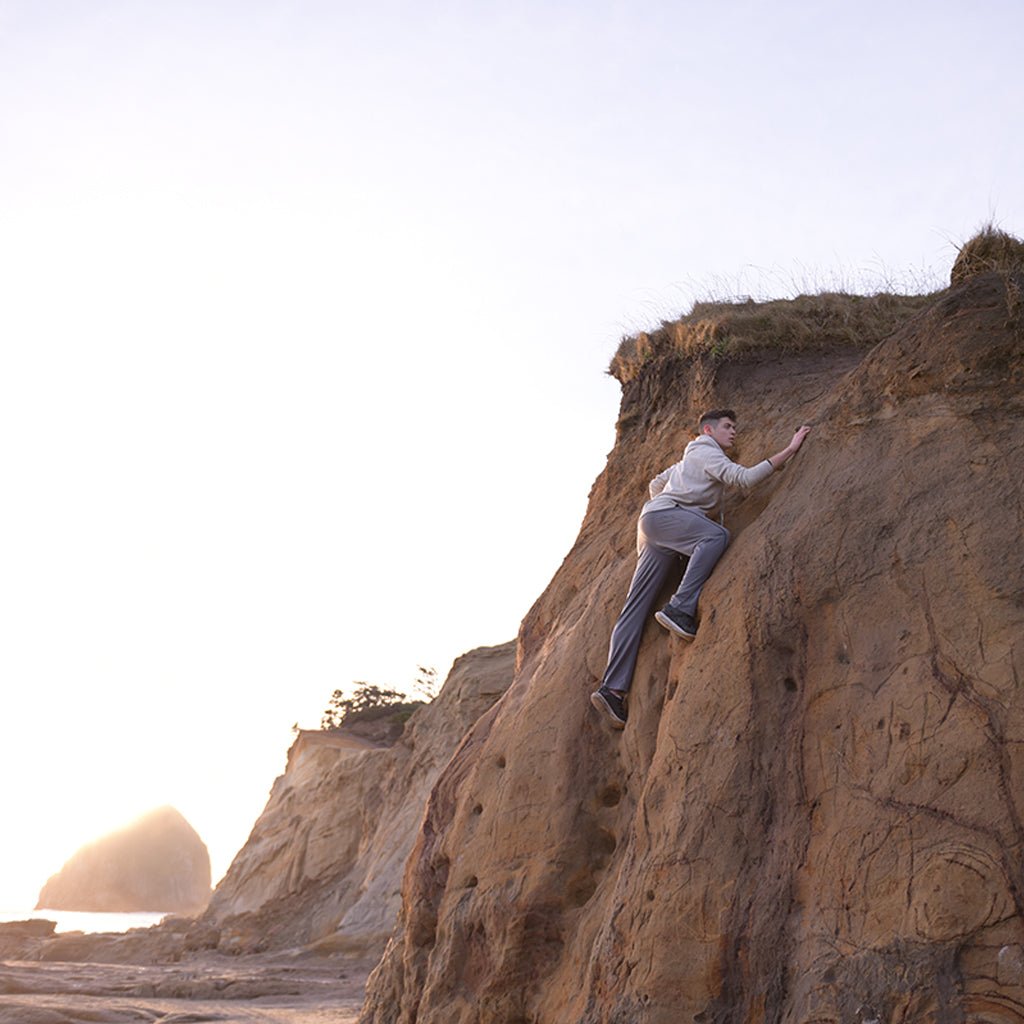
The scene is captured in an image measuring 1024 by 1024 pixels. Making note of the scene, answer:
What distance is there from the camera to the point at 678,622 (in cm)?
606

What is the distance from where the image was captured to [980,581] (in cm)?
491

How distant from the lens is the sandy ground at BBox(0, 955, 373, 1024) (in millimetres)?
10609

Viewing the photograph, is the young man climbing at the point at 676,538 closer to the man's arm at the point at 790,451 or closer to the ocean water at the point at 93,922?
the man's arm at the point at 790,451

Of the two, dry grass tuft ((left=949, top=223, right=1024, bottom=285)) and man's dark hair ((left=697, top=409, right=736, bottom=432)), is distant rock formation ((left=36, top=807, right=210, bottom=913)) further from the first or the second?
dry grass tuft ((left=949, top=223, right=1024, bottom=285))

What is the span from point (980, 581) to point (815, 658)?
0.87 metres

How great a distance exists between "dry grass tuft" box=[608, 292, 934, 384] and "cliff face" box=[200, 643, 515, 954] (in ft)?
40.6

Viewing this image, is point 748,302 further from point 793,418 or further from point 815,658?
point 815,658

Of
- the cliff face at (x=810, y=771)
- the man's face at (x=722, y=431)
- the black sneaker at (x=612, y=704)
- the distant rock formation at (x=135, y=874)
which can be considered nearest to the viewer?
the cliff face at (x=810, y=771)

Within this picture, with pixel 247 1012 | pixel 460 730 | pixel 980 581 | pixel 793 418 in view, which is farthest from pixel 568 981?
pixel 460 730

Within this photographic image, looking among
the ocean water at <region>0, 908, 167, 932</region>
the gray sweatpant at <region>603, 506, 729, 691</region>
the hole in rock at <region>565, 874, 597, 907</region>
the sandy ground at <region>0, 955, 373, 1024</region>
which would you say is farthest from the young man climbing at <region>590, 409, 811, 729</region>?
the ocean water at <region>0, 908, 167, 932</region>

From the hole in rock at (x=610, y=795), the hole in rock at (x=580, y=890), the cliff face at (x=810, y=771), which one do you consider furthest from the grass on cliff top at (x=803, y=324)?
the hole in rock at (x=580, y=890)

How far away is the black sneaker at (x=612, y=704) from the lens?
256 inches

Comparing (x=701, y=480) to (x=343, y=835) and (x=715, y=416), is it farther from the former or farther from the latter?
(x=343, y=835)

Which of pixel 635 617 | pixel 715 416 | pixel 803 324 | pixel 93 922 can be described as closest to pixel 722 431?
pixel 715 416
